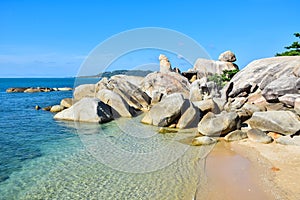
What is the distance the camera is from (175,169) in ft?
22.9

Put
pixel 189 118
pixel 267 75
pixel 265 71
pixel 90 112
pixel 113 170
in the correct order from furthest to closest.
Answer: pixel 265 71 < pixel 267 75 < pixel 90 112 < pixel 189 118 < pixel 113 170

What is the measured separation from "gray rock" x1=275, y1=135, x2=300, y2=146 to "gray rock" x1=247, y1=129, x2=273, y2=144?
0.30 metres

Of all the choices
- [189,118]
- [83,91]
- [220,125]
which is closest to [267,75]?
[189,118]

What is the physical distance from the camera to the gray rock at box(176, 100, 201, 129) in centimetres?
1184

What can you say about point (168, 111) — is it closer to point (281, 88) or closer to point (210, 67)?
point (281, 88)

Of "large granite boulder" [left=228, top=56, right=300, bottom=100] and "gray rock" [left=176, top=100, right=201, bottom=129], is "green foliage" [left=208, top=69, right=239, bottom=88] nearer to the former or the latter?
"large granite boulder" [left=228, top=56, right=300, bottom=100]

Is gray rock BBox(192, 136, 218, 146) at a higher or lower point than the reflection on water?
higher

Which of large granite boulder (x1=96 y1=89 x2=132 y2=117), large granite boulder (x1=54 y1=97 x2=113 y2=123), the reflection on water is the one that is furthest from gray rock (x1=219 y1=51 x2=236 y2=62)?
the reflection on water

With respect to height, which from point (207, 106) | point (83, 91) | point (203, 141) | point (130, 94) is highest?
point (83, 91)

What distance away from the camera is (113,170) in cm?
697

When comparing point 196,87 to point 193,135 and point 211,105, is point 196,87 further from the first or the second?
point 193,135

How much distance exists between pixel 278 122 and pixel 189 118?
3.77 metres

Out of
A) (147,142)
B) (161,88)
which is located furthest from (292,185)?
(161,88)

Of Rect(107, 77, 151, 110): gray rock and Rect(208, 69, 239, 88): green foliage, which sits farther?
Rect(208, 69, 239, 88): green foliage
